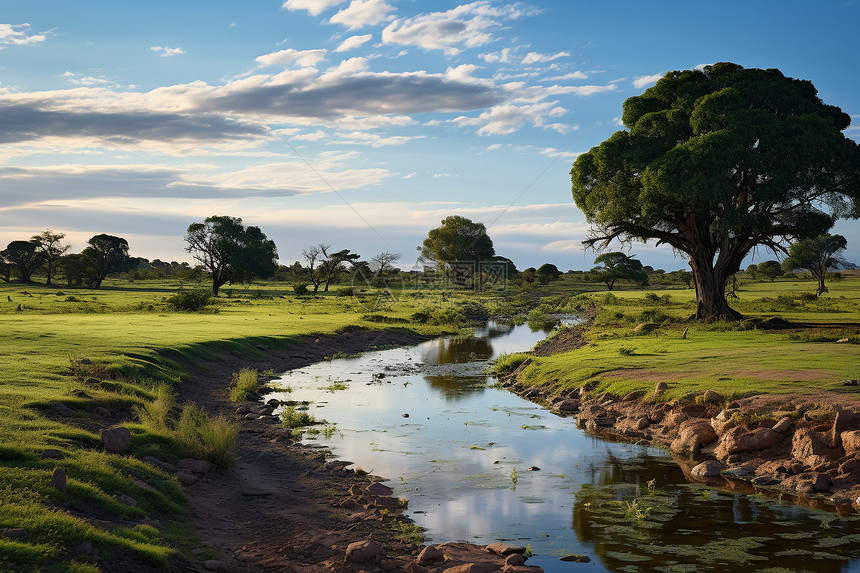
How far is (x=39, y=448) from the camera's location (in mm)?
12039

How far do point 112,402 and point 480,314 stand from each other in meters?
62.6

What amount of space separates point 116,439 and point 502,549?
8500mm

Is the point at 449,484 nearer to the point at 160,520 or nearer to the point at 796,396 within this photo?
the point at 160,520

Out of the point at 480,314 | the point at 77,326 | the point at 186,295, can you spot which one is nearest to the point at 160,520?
the point at 77,326

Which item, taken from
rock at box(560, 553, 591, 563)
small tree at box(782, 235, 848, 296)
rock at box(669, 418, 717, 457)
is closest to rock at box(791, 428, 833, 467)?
rock at box(669, 418, 717, 457)

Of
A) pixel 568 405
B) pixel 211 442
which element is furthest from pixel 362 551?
pixel 568 405

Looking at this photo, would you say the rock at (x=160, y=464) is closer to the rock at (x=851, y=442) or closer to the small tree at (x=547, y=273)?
the rock at (x=851, y=442)

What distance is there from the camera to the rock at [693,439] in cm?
1775

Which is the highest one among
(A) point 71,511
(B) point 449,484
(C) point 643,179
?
(C) point 643,179

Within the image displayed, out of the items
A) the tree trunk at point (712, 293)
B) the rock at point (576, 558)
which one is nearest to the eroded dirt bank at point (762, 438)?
the rock at point (576, 558)

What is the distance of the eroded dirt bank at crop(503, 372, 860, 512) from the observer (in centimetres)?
1435

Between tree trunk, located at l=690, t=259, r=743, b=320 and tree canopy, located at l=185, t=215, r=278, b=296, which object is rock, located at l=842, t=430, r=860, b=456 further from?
tree canopy, located at l=185, t=215, r=278, b=296

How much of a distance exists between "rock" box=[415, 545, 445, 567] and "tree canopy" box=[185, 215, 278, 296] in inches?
3445

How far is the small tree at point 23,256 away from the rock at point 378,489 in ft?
366
